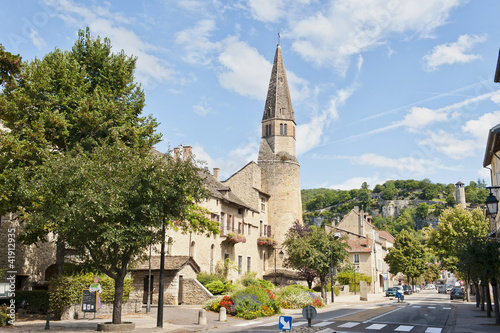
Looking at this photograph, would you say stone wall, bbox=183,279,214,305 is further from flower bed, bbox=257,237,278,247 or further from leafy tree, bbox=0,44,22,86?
flower bed, bbox=257,237,278,247

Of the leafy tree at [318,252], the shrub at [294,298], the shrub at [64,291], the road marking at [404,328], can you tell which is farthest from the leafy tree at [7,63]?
the leafy tree at [318,252]

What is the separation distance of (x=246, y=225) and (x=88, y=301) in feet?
98.5

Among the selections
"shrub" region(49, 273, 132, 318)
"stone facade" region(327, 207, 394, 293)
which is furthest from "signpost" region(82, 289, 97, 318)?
"stone facade" region(327, 207, 394, 293)

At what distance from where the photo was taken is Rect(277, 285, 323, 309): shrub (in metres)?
A: 30.0

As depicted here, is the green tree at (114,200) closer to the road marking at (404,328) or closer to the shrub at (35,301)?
the shrub at (35,301)

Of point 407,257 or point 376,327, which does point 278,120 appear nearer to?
point 407,257

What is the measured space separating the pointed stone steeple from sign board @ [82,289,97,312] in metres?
41.1

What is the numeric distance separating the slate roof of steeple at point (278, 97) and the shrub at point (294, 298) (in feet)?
108

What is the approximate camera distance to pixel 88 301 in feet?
57.4

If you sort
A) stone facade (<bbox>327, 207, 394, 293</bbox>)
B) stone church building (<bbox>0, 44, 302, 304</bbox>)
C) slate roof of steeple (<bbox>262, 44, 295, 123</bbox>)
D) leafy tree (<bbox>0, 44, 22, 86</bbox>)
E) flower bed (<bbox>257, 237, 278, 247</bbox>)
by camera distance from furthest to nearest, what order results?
stone facade (<bbox>327, 207, 394, 293</bbox>) < slate roof of steeple (<bbox>262, 44, 295, 123</bbox>) < flower bed (<bbox>257, 237, 278, 247</bbox>) < stone church building (<bbox>0, 44, 302, 304</bbox>) < leafy tree (<bbox>0, 44, 22, 86</bbox>)

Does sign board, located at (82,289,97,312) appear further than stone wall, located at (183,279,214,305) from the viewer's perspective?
No

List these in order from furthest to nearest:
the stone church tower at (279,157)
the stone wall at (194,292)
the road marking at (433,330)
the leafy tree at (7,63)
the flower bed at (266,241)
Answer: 1. the stone church tower at (279,157)
2. the flower bed at (266,241)
3. the stone wall at (194,292)
4. the road marking at (433,330)
5. the leafy tree at (7,63)

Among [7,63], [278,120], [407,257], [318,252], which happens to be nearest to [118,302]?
[7,63]

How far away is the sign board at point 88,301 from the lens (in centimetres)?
1739
